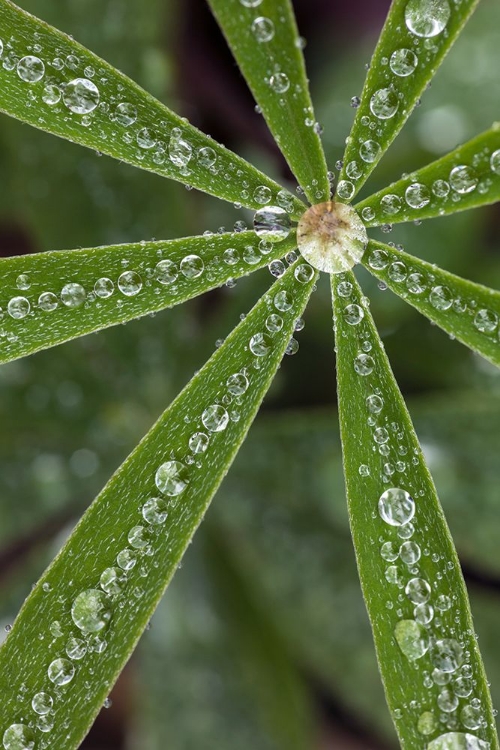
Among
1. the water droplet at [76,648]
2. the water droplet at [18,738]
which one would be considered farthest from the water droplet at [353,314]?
the water droplet at [18,738]

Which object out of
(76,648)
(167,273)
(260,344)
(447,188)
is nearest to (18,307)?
(167,273)

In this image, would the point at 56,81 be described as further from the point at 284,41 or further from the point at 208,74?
the point at 208,74

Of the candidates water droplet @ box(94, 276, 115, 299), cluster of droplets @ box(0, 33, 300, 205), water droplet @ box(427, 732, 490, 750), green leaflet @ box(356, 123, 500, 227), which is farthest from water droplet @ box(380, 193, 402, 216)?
water droplet @ box(427, 732, 490, 750)

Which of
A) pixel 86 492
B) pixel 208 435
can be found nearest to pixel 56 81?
pixel 208 435

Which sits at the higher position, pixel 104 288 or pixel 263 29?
pixel 263 29

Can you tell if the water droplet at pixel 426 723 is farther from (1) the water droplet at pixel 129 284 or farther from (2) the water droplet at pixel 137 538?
(1) the water droplet at pixel 129 284

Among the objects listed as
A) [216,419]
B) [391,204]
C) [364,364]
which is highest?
[391,204]

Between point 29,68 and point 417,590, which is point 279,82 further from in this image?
point 417,590
